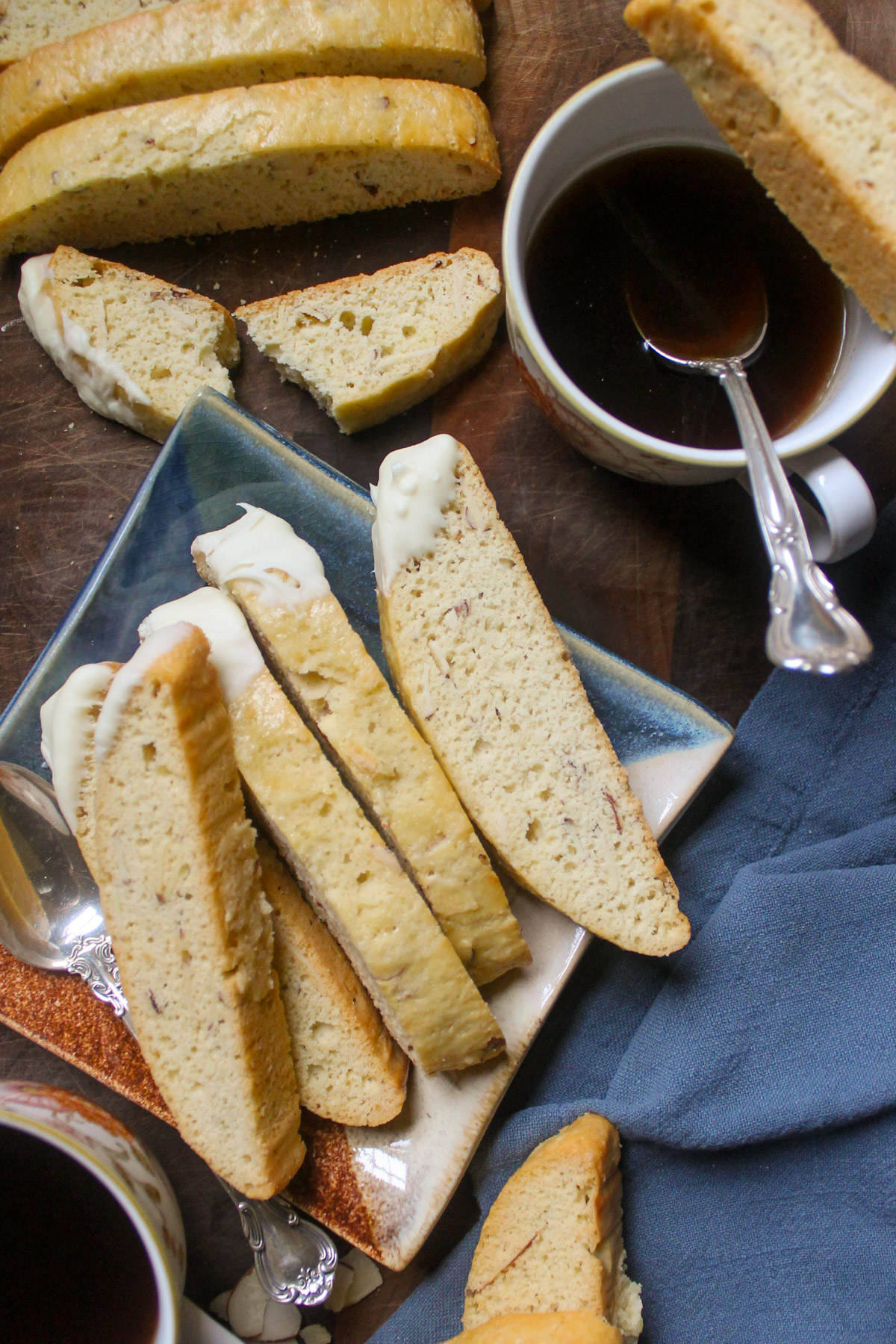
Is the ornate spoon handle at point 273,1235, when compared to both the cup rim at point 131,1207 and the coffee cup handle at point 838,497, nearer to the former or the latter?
the cup rim at point 131,1207

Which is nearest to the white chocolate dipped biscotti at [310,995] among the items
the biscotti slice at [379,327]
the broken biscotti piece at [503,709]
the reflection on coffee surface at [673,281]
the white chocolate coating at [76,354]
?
the broken biscotti piece at [503,709]

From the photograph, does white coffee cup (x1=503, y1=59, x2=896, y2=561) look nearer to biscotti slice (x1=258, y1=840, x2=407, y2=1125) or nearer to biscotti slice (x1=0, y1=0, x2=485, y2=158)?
biscotti slice (x1=0, y1=0, x2=485, y2=158)

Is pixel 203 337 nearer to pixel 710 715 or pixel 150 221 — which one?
pixel 150 221

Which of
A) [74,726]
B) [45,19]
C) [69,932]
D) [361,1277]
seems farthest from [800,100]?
[361,1277]

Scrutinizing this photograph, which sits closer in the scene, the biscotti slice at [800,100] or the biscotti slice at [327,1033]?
the biscotti slice at [800,100]

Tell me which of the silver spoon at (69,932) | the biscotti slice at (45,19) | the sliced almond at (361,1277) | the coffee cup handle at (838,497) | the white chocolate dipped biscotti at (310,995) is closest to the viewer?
the coffee cup handle at (838,497)

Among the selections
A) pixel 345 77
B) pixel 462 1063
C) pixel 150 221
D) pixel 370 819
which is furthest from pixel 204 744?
pixel 345 77

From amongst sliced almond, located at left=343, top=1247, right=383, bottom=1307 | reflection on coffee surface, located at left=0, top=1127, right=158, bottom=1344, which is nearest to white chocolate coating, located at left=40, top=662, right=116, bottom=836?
reflection on coffee surface, located at left=0, top=1127, right=158, bottom=1344
